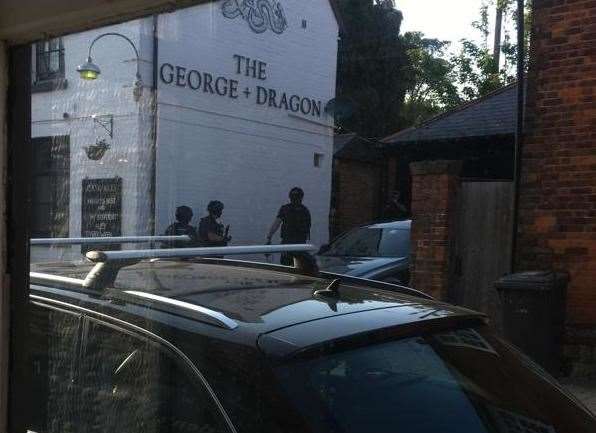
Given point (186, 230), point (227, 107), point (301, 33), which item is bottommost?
point (186, 230)

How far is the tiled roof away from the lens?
682 cm

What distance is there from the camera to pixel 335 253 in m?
7.73

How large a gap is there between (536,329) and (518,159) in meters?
1.79

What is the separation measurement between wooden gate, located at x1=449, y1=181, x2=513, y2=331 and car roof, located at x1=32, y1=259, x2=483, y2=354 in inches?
184

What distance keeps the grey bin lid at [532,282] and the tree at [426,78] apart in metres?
1.66

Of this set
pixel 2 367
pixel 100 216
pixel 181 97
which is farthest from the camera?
pixel 181 97

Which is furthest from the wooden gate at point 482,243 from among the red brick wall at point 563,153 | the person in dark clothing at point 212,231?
the person in dark clothing at point 212,231

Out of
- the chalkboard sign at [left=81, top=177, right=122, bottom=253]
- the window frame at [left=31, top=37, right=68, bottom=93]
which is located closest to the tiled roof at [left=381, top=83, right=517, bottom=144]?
the chalkboard sign at [left=81, top=177, right=122, bottom=253]

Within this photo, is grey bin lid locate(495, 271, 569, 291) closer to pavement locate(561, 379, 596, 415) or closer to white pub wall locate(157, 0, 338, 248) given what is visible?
pavement locate(561, 379, 596, 415)

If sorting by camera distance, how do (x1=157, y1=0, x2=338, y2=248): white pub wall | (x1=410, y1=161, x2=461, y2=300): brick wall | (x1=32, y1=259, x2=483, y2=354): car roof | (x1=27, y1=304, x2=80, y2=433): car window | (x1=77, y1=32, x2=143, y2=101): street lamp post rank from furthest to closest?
(x1=410, y1=161, x2=461, y2=300): brick wall < (x1=157, y1=0, x2=338, y2=248): white pub wall < (x1=27, y1=304, x2=80, y2=433): car window < (x1=32, y1=259, x2=483, y2=354): car roof < (x1=77, y1=32, x2=143, y2=101): street lamp post

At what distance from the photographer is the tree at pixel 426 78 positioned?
3.87 meters

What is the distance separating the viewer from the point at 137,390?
1.98 m

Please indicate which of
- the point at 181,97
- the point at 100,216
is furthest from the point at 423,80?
the point at 100,216

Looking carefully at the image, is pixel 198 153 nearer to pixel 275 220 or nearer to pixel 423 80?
pixel 275 220
